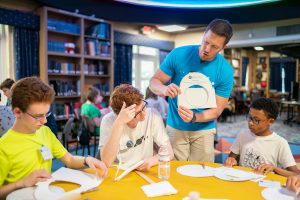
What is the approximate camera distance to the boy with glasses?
1.58 meters

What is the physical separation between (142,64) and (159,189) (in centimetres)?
720

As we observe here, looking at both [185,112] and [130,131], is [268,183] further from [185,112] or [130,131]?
[130,131]

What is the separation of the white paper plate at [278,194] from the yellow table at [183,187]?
0.09 ft

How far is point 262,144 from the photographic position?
195 centimetres

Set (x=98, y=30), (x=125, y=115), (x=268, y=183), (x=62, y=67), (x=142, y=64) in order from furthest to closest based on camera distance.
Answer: (x=142, y=64) → (x=98, y=30) → (x=62, y=67) → (x=125, y=115) → (x=268, y=183)

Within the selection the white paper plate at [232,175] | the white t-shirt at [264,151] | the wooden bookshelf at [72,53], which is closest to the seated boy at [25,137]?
the white paper plate at [232,175]

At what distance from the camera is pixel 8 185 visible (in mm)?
1211

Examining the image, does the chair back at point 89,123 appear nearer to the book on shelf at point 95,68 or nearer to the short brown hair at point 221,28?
the book on shelf at point 95,68

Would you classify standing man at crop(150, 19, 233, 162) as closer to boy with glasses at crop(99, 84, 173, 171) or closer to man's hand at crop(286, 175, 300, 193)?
boy with glasses at crop(99, 84, 173, 171)

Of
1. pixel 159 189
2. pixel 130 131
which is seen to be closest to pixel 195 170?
pixel 159 189

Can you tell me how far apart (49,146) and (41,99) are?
323 millimetres

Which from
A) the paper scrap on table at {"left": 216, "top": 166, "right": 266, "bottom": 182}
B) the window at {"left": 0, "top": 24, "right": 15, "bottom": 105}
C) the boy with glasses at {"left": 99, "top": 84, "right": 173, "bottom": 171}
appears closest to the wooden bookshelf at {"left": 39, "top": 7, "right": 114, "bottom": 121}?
the window at {"left": 0, "top": 24, "right": 15, "bottom": 105}

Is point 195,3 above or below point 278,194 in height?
above

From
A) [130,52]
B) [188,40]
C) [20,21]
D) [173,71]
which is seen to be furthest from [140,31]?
[173,71]
